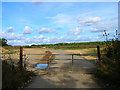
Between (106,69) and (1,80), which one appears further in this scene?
(106,69)

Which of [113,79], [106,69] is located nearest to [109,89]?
[113,79]

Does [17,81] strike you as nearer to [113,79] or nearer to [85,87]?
[85,87]

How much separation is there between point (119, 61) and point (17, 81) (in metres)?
3.98

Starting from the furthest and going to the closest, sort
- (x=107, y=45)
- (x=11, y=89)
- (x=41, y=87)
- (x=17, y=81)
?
(x=107, y=45) < (x=41, y=87) < (x=17, y=81) < (x=11, y=89)

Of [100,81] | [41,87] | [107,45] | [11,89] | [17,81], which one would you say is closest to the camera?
[11,89]

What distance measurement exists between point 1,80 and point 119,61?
4.45m

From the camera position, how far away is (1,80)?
14.0 feet

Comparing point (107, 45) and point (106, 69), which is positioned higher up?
point (107, 45)

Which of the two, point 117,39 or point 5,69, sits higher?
point 117,39

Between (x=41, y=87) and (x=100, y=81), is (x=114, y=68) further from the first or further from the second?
(x=41, y=87)

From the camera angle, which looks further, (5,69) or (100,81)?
(100,81)

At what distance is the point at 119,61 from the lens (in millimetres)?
4676

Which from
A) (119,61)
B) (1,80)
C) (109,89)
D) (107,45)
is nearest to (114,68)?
(119,61)

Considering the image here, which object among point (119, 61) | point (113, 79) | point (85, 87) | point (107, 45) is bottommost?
point (85, 87)
